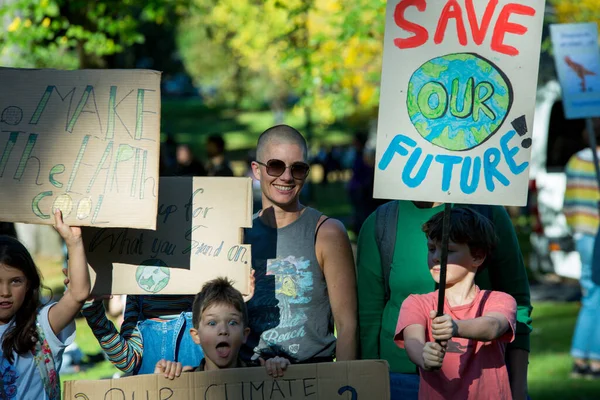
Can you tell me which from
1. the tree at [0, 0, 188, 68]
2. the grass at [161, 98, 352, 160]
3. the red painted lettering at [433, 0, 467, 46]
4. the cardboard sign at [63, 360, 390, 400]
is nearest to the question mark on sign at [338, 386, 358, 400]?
the cardboard sign at [63, 360, 390, 400]

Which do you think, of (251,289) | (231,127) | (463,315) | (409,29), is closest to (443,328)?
(463,315)

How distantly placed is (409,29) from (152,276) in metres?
1.46

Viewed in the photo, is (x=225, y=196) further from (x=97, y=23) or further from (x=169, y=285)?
(x=97, y=23)

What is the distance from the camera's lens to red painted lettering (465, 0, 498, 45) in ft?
13.0

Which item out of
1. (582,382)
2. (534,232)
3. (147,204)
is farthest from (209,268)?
(534,232)

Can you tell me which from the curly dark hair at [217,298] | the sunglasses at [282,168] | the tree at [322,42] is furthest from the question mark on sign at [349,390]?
the tree at [322,42]

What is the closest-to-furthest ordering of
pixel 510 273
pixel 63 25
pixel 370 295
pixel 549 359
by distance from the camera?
1. pixel 510 273
2. pixel 370 295
3. pixel 549 359
4. pixel 63 25

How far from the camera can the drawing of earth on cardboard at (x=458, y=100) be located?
3941 mm

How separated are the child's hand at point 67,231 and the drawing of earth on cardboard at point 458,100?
4.52 ft

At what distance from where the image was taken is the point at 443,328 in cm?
375

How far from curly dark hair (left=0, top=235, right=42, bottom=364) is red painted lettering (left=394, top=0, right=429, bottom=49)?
69.1 inches

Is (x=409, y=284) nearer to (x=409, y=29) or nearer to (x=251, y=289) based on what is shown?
(x=251, y=289)

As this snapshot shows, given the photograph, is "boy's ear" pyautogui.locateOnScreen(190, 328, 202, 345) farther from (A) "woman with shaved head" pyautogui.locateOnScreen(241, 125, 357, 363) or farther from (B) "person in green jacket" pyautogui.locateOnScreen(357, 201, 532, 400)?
(B) "person in green jacket" pyautogui.locateOnScreen(357, 201, 532, 400)

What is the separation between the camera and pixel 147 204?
3.92 metres
